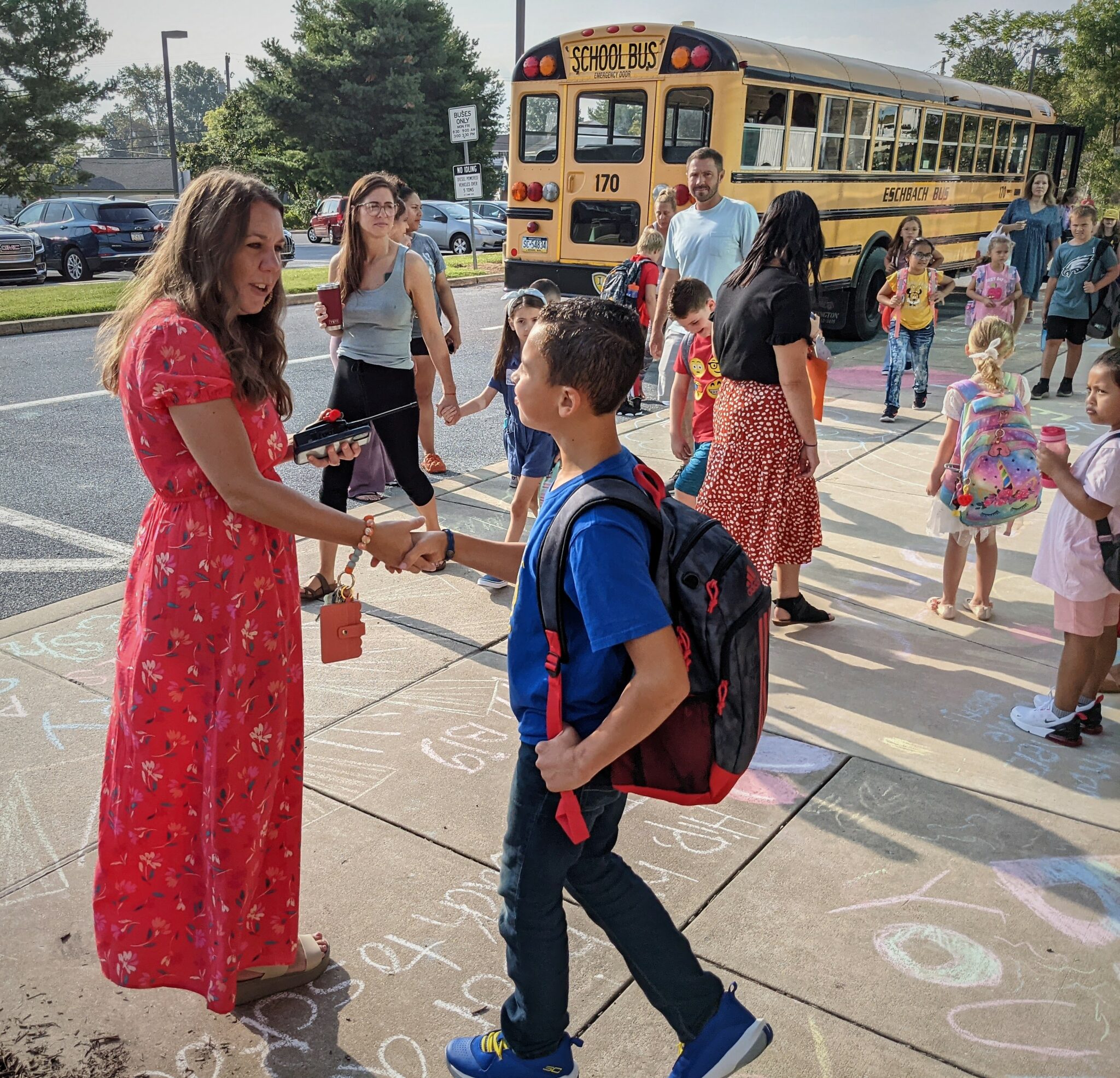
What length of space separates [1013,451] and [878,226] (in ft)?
30.7

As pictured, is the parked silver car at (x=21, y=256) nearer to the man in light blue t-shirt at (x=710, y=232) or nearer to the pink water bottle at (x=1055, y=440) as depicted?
the man in light blue t-shirt at (x=710, y=232)

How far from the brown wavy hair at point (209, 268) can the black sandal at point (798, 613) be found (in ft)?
9.67

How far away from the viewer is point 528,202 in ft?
38.7

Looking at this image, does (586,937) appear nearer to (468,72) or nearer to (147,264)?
(147,264)

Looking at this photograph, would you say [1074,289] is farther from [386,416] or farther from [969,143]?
[969,143]

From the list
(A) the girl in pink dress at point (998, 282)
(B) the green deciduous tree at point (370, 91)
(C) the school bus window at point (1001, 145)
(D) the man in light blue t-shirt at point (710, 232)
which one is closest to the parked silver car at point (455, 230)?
(B) the green deciduous tree at point (370, 91)

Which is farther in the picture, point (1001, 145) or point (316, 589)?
point (1001, 145)

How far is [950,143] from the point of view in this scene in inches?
560

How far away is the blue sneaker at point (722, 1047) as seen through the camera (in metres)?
2.06

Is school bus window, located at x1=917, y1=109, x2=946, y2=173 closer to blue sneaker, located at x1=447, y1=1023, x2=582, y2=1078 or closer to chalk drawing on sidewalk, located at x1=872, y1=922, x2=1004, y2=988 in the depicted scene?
chalk drawing on sidewalk, located at x1=872, y1=922, x2=1004, y2=988

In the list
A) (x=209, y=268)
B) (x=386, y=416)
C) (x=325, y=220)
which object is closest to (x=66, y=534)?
(x=386, y=416)

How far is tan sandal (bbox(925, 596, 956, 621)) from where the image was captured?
475 cm

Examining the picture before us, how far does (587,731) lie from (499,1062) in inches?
29.9

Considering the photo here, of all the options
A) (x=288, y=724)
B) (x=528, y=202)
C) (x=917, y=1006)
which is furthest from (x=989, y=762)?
(x=528, y=202)
